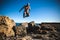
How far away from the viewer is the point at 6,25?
2717 mm

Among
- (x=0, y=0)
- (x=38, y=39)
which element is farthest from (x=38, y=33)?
(x=0, y=0)

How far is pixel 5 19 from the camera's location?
106 inches

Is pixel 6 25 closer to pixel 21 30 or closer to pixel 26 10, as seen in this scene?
pixel 21 30

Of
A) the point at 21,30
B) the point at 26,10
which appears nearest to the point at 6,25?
the point at 21,30

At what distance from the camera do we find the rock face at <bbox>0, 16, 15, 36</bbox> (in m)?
2.69

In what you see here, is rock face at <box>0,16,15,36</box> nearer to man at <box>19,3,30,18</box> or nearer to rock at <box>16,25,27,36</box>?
rock at <box>16,25,27,36</box>

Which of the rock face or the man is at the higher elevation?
the man

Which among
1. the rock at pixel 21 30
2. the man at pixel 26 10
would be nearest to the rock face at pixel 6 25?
the rock at pixel 21 30

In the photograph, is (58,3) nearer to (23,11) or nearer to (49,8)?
(49,8)

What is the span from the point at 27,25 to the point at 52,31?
0.46 m

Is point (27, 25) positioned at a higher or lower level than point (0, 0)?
lower

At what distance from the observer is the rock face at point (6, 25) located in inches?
106

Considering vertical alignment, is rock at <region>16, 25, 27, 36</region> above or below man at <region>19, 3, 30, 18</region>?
below

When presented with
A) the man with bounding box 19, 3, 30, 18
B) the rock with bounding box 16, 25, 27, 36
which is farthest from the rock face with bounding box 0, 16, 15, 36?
the man with bounding box 19, 3, 30, 18
